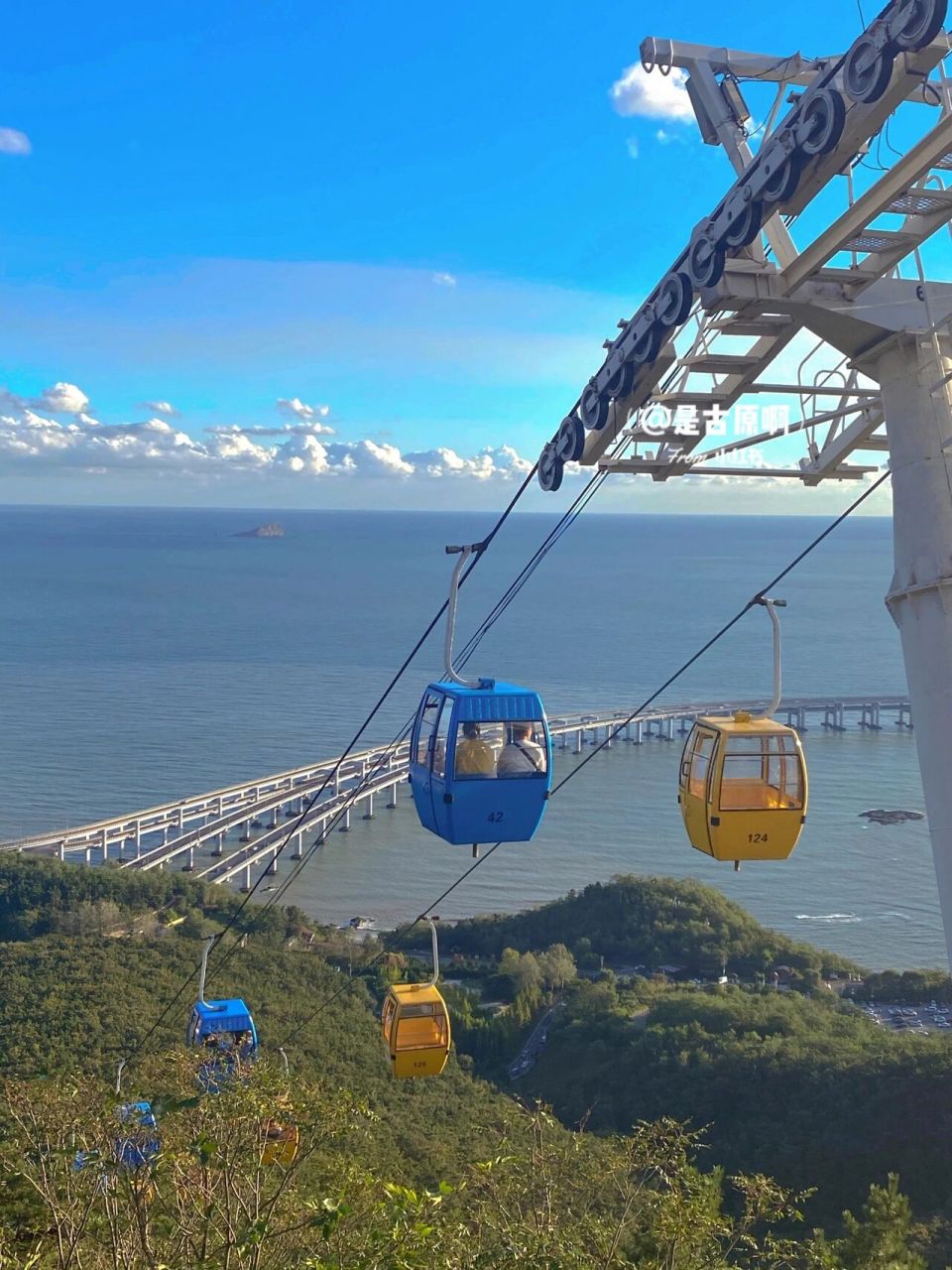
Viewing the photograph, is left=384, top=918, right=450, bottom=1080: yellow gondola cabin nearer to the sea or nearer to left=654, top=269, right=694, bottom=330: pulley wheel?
left=654, top=269, right=694, bottom=330: pulley wheel

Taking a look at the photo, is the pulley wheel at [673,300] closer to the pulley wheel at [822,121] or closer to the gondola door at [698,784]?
the pulley wheel at [822,121]

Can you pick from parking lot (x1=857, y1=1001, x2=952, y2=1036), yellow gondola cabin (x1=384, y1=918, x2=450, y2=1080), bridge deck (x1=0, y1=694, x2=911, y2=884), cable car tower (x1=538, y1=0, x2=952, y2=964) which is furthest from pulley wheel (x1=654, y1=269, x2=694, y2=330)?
bridge deck (x1=0, y1=694, x2=911, y2=884)

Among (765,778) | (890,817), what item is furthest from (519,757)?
(890,817)

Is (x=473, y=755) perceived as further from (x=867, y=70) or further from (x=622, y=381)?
(x=867, y=70)

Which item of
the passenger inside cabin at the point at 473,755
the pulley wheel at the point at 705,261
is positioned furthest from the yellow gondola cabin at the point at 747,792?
the pulley wheel at the point at 705,261

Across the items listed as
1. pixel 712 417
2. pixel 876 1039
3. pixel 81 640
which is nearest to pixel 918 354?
pixel 712 417
